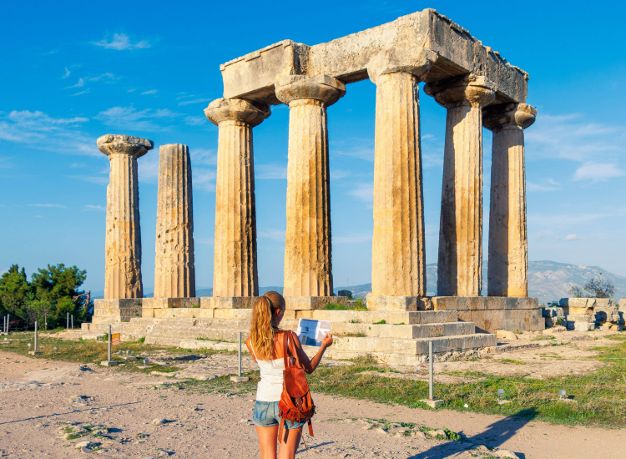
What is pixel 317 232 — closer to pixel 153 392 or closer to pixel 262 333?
pixel 153 392

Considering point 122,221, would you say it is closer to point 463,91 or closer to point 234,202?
point 234,202

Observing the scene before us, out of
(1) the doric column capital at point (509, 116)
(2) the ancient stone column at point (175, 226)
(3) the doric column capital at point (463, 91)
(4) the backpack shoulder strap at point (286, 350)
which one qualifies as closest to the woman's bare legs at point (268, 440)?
(4) the backpack shoulder strap at point (286, 350)

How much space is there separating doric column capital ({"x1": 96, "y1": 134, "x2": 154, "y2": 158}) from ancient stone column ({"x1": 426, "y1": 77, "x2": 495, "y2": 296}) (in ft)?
45.9

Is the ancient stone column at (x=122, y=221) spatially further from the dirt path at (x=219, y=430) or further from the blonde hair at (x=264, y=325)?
the blonde hair at (x=264, y=325)

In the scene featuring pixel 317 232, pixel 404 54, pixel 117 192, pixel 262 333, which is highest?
pixel 404 54

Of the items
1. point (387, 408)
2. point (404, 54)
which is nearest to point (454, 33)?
point (404, 54)

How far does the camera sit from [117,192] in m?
29.4

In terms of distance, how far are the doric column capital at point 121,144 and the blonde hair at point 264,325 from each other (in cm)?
2504

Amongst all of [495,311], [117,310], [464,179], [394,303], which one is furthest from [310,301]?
[117,310]

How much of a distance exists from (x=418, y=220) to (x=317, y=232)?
12.2ft

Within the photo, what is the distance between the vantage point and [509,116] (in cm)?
2419

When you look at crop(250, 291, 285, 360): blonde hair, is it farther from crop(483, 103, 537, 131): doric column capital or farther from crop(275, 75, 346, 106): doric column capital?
crop(483, 103, 537, 131): doric column capital

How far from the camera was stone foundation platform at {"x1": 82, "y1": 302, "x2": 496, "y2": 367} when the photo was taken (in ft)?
51.1

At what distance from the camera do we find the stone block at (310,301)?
19.8 m
